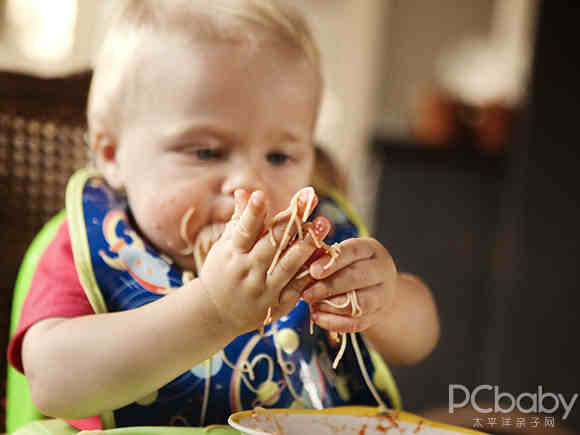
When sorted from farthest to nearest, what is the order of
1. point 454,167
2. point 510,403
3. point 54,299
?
point 454,167 < point 510,403 < point 54,299

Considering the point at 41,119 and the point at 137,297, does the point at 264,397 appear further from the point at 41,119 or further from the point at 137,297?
the point at 41,119

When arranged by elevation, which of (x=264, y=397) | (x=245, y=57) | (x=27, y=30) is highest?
(x=27, y=30)

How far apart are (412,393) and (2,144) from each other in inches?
66.7

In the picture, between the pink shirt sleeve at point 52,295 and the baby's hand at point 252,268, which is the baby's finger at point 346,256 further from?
the pink shirt sleeve at point 52,295

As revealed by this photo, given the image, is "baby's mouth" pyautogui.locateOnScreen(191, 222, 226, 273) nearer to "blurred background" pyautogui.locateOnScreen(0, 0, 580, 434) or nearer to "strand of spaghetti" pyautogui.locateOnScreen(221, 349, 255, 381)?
"strand of spaghetti" pyautogui.locateOnScreen(221, 349, 255, 381)

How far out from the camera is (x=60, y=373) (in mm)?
537

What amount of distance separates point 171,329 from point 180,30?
13.5 inches

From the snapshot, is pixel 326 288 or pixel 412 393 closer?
pixel 326 288

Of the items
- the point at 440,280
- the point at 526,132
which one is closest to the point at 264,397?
the point at 526,132

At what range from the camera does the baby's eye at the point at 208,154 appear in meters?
0.65

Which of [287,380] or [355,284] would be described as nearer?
[355,284]

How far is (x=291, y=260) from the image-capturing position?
1.55ft

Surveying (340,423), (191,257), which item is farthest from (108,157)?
(340,423)

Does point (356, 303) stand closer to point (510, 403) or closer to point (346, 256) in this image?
point (346, 256)
